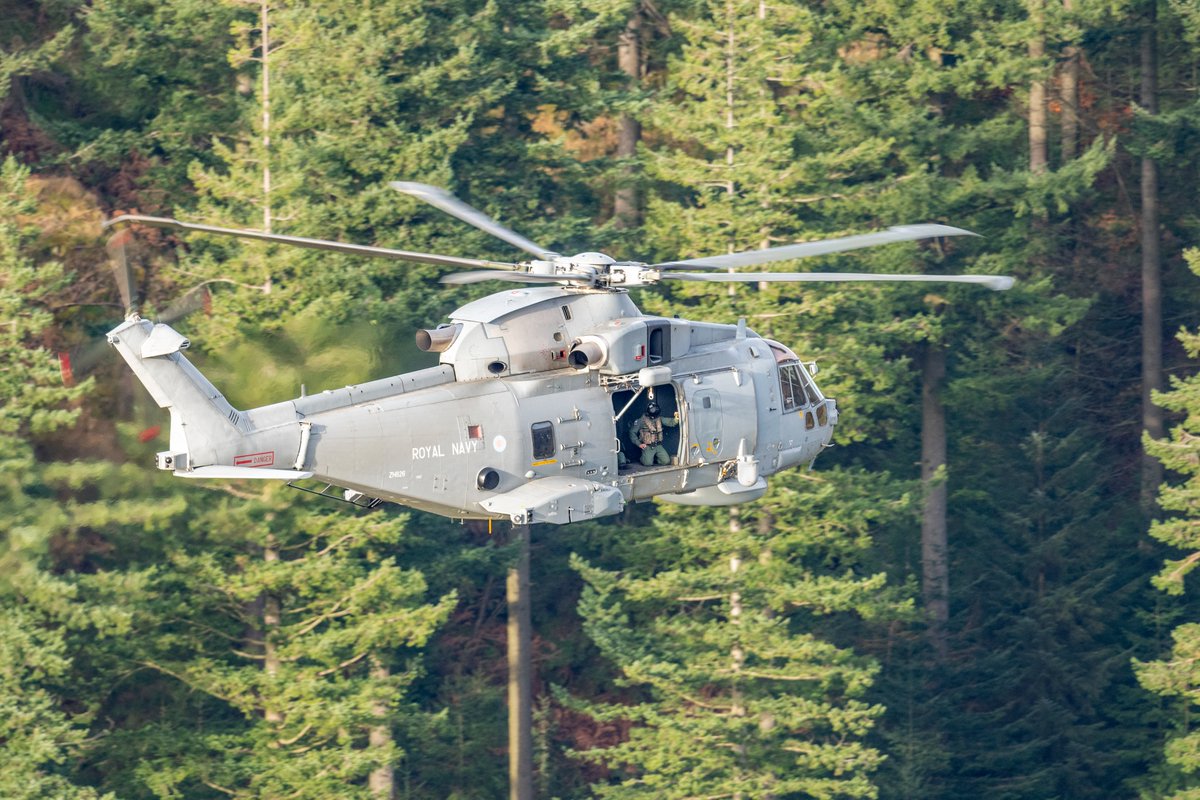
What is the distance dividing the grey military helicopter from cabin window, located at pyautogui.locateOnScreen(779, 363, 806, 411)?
81 cm

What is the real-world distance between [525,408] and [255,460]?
3055mm

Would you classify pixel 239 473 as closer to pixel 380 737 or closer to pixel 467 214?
pixel 467 214

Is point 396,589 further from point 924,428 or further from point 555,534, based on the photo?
point 924,428

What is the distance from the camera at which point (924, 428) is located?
4219 cm

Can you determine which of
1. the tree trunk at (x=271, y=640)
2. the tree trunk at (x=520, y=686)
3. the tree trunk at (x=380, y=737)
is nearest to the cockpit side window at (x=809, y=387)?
the tree trunk at (x=271, y=640)

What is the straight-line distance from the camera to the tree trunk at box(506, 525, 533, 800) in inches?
1569

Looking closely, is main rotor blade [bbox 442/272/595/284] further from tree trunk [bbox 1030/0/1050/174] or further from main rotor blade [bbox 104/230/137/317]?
tree trunk [bbox 1030/0/1050/174]

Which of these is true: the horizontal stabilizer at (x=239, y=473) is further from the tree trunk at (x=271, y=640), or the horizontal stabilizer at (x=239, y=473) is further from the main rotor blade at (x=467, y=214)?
the tree trunk at (x=271, y=640)

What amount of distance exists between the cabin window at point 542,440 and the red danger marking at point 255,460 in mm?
2929

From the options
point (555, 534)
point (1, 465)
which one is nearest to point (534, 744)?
point (555, 534)

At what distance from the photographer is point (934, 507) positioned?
42.2 m

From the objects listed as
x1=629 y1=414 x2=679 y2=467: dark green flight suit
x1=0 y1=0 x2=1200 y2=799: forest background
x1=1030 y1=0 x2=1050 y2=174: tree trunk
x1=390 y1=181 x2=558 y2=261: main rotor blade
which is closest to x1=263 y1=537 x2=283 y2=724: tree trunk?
x1=0 y1=0 x2=1200 y2=799: forest background

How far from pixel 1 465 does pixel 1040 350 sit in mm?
24108

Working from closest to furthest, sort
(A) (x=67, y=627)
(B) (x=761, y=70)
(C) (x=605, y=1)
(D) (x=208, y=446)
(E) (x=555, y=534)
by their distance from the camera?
(D) (x=208, y=446), (A) (x=67, y=627), (B) (x=761, y=70), (C) (x=605, y=1), (E) (x=555, y=534)
